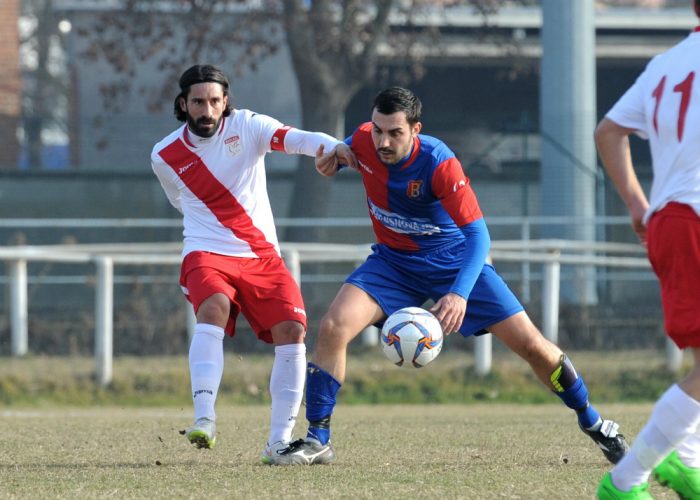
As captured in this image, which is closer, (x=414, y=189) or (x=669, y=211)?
(x=669, y=211)

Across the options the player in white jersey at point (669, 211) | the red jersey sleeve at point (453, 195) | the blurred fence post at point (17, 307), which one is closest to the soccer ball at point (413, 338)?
the red jersey sleeve at point (453, 195)

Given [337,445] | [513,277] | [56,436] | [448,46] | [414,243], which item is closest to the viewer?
[414,243]

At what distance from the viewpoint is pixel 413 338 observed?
21.5 ft

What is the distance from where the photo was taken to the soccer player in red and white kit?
7055mm

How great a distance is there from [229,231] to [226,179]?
281 millimetres

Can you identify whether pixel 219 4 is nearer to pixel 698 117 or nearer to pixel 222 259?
pixel 222 259

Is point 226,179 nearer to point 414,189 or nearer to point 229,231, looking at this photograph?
point 229,231

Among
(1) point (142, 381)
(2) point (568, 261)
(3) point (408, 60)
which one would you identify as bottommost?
(1) point (142, 381)

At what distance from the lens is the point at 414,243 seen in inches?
280

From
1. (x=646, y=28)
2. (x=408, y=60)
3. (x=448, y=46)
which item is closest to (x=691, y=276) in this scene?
(x=408, y=60)

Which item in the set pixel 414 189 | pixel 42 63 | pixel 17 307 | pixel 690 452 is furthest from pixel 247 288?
pixel 42 63

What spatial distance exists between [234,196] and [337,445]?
5.01 feet

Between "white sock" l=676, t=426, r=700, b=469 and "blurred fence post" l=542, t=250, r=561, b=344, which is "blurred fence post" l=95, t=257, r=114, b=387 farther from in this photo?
"white sock" l=676, t=426, r=700, b=469

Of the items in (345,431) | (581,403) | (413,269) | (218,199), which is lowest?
(345,431)
